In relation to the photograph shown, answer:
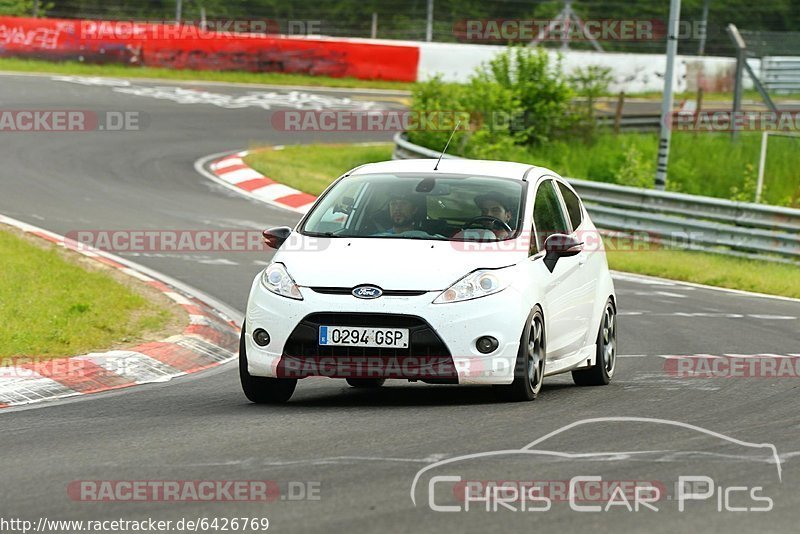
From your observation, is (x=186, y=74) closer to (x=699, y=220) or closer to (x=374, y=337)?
(x=699, y=220)

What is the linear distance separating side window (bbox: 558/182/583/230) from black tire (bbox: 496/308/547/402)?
1.58 m

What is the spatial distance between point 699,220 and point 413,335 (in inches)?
529

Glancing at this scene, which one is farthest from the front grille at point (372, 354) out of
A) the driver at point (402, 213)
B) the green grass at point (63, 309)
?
the green grass at point (63, 309)

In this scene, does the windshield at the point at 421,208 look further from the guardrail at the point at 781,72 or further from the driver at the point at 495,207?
the guardrail at the point at 781,72

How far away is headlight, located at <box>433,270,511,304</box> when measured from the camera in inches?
320

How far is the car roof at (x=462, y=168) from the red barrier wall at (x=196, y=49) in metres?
27.6

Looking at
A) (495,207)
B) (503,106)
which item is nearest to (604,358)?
(495,207)

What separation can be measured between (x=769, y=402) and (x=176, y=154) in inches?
746

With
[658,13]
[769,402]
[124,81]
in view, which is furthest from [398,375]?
[658,13]

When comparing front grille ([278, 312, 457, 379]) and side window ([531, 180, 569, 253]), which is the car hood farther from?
side window ([531, 180, 569, 253])

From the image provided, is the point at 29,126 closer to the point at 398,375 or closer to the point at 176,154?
the point at 176,154

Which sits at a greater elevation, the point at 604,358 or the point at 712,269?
the point at 604,358

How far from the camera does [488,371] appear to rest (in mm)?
8156

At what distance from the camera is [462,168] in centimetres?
956
